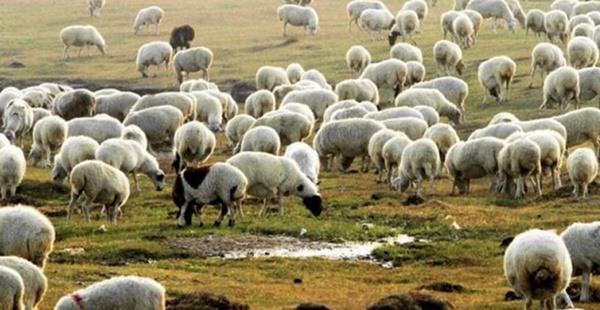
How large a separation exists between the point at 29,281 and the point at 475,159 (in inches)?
650

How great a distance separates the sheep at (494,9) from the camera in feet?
203

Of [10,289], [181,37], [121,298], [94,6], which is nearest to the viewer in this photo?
[10,289]

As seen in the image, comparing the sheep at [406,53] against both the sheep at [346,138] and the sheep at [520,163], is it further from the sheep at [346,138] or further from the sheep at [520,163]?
the sheep at [520,163]

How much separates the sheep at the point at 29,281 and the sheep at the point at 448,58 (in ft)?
Result: 114

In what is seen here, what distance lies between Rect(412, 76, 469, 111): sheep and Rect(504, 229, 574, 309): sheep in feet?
88.6

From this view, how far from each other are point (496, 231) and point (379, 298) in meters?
7.24

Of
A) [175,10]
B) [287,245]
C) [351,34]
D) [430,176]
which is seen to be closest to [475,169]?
[430,176]

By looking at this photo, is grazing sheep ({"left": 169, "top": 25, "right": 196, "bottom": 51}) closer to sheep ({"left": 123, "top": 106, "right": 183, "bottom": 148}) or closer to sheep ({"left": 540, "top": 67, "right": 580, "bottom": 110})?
sheep ({"left": 123, "top": 106, "right": 183, "bottom": 148})

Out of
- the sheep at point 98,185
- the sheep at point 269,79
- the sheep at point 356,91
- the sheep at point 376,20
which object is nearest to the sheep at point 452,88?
the sheep at point 356,91

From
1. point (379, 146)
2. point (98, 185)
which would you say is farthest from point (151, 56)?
point (98, 185)

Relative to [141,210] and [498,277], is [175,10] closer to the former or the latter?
[141,210]

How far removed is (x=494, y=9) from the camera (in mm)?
62188

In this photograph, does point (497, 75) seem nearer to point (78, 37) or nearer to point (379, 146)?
point (379, 146)

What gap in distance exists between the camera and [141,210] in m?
30.2
